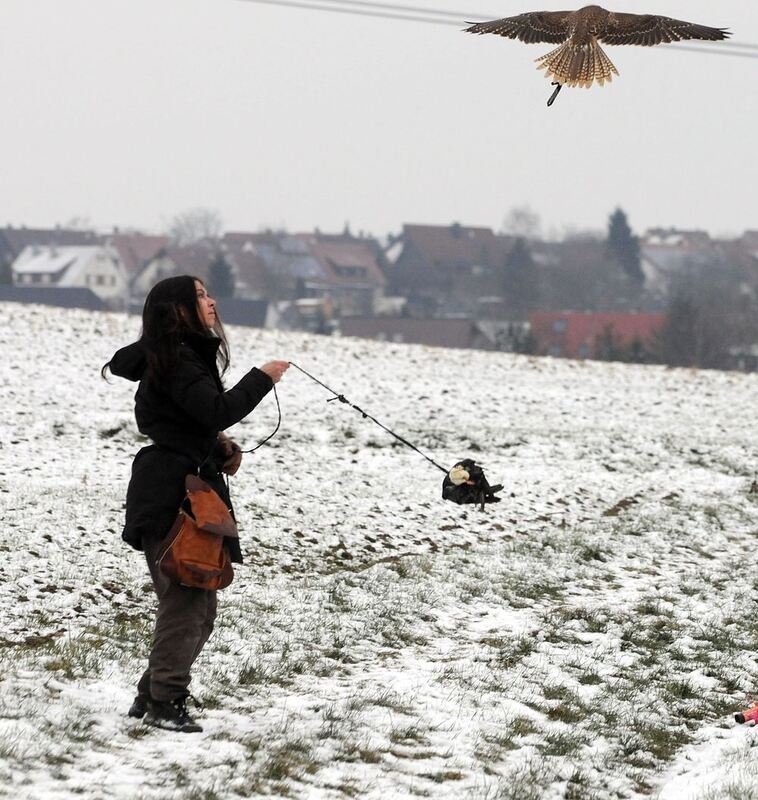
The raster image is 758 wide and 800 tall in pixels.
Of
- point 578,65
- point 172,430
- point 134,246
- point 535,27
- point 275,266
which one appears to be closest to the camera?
point 172,430

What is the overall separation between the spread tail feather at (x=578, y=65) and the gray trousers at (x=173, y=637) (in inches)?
152

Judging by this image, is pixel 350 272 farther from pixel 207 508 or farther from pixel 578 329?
pixel 207 508

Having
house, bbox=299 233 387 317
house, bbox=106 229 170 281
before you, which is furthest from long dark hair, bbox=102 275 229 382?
house, bbox=106 229 170 281

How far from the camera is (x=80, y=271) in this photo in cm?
11206

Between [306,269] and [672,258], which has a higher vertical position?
[672,258]

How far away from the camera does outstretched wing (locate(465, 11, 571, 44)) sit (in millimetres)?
8086

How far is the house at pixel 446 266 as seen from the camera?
118 m

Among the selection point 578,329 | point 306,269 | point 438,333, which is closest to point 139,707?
point 578,329

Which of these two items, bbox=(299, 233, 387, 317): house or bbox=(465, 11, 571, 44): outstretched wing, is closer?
bbox=(465, 11, 571, 44): outstretched wing

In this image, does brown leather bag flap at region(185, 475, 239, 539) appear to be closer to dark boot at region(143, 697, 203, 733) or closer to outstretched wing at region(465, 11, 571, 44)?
dark boot at region(143, 697, 203, 733)

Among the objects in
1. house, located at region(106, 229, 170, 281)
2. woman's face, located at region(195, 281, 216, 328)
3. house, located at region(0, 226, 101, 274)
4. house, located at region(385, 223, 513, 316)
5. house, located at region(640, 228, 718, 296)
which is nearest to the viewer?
woman's face, located at region(195, 281, 216, 328)

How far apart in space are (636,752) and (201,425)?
278 cm

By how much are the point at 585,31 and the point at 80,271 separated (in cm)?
10843

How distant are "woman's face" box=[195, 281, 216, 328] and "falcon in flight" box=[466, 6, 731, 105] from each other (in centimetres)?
300
